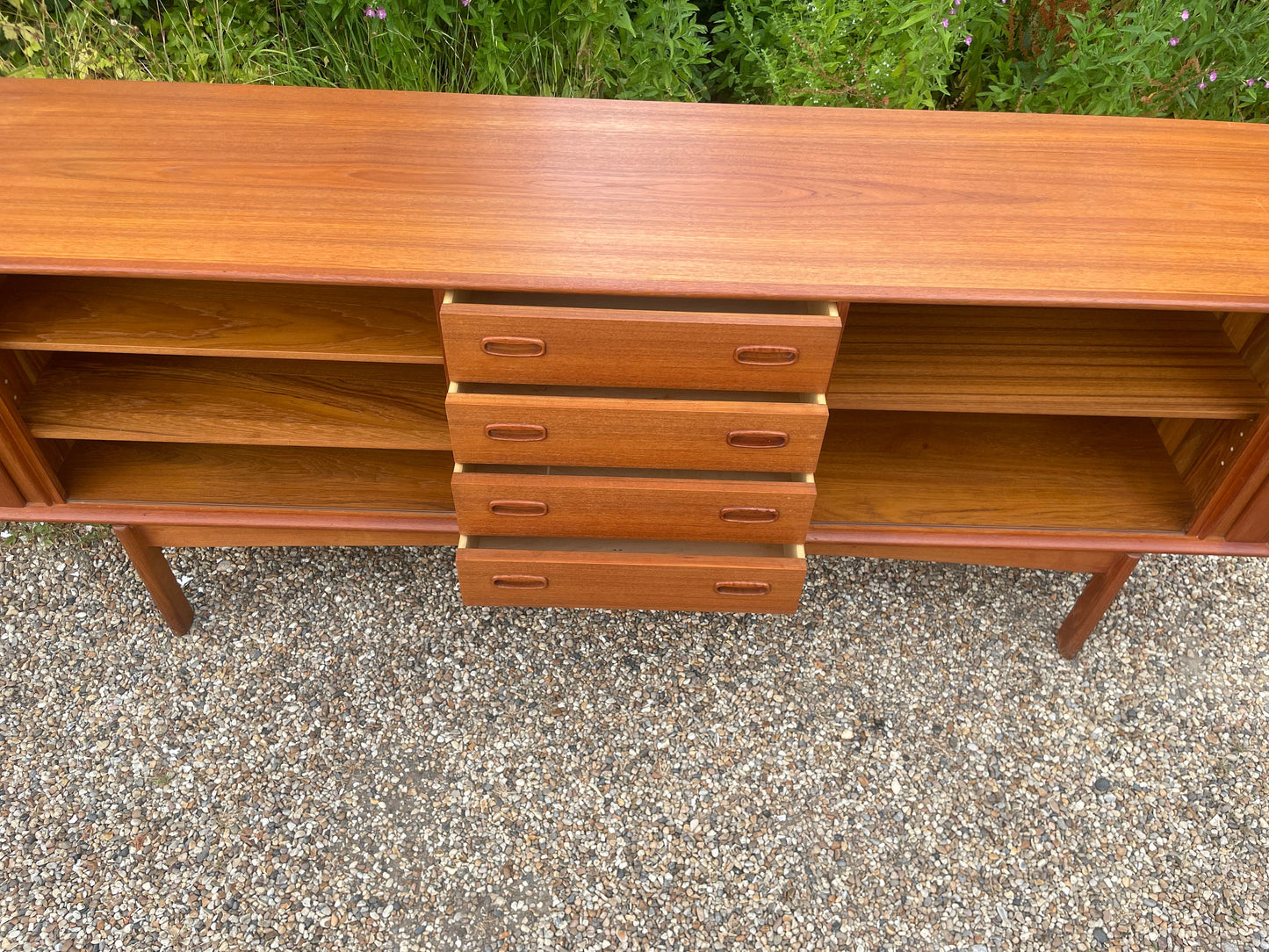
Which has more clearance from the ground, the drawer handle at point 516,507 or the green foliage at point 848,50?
the green foliage at point 848,50

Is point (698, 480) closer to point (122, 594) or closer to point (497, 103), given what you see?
point (497, 103)

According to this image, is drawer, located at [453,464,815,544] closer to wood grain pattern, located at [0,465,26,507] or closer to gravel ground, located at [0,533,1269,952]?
gravel ground, located at [0,533,1269,952]

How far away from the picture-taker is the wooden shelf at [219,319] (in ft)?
5.23

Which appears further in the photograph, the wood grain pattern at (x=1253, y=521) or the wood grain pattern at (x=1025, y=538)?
the wood grain pattern at (x=1025, y=538)

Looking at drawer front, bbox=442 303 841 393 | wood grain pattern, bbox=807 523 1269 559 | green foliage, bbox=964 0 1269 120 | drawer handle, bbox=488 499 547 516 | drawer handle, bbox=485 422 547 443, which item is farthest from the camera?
green foliage, bbox=964 0 1269 120

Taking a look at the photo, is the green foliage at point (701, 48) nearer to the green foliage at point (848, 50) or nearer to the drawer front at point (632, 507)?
the green foliage at point (848, 50)

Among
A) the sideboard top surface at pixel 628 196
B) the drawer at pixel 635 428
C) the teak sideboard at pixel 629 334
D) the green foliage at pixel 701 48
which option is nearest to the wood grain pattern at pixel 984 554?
the teak sideboard at pixel 629 334

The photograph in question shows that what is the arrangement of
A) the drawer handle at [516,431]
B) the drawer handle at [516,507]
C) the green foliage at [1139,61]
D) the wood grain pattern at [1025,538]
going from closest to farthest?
the drawer handle at [516,431]
the drawer handle at [516,507]
the wood grain pattern at [1025,538]
the green foliage at [1139,61]

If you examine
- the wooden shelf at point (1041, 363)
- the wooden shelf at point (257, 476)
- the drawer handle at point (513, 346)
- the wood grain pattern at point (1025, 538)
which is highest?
the drawer handle at point (513, 346)

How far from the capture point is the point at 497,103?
71.1 inches

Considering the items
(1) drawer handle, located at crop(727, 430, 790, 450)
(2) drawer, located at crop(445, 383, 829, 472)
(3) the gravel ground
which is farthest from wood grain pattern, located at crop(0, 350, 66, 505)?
(1) drawer handle, located at crop(727, 430, 790, 450)

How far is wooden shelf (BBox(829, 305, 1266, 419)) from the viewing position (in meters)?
1.70

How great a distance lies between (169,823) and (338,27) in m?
2.21

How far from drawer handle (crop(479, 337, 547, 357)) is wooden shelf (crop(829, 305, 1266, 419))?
0.56 metres
